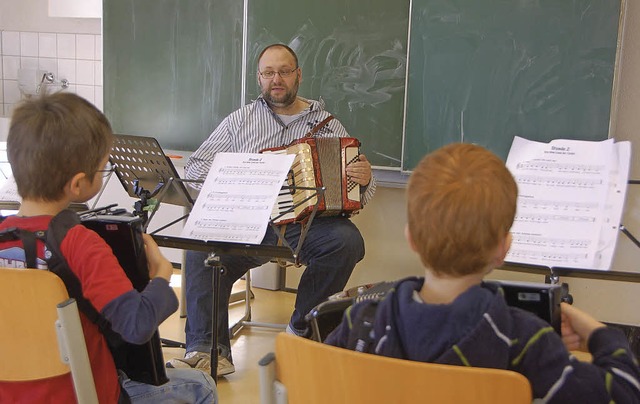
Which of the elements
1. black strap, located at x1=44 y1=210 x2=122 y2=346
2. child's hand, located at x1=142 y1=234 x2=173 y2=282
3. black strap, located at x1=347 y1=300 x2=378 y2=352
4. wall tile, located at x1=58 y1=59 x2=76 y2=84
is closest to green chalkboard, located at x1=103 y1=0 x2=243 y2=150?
wall tile, located at x1=58 y1=59 x2=76 y2=84

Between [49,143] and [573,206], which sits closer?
[49,143]

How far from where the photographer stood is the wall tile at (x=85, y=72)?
174 inches

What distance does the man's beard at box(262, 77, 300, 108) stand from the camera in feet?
10.3

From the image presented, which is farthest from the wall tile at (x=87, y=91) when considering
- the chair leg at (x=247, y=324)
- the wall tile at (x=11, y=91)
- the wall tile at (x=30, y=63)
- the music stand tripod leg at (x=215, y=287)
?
the music stand tripod leg at (x=215, y=287)

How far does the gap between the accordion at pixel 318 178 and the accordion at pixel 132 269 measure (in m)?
1.23

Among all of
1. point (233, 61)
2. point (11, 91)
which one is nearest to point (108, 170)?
point (233, 61)

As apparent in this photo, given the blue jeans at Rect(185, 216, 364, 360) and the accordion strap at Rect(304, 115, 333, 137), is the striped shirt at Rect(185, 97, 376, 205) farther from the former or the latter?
the blue jeans at Rect(185, 216, 364, 360)

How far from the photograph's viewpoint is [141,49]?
3.97m

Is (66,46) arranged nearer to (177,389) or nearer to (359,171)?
(359,171)

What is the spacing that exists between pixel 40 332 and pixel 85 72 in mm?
3486

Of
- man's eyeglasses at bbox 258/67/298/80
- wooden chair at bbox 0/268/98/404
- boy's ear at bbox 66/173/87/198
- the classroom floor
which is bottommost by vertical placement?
the classroom floor

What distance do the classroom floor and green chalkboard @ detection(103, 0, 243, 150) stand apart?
95 centimetres

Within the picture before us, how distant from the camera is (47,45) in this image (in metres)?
4.48

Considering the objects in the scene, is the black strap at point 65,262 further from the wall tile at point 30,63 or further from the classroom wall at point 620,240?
the wall tile at point 30,63
